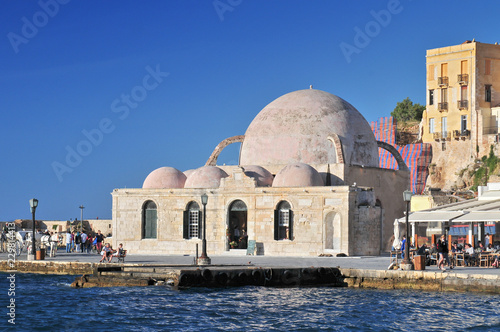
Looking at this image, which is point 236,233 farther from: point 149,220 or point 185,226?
point 149,220

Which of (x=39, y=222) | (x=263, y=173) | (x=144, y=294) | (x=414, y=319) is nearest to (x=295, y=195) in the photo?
(x=263, y=173)

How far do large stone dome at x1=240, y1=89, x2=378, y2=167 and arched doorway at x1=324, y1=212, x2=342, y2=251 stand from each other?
12.9 ft

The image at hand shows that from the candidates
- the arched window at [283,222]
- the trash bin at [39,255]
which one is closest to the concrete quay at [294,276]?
the trash bin at [39,255]

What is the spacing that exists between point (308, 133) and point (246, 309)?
17.9 m

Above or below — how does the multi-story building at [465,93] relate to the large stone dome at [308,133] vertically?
above

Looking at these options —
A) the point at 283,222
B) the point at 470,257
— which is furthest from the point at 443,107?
the point at 470,257

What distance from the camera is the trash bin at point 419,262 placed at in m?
25.2

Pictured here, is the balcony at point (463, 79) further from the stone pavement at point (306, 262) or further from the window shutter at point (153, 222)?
the window shutter at point (153, 222)

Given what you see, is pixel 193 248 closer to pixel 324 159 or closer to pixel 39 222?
pixel 324 159

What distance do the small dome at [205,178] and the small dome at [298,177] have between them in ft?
10.7

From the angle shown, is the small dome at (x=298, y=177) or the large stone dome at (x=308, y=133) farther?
the large stone dome at (x=308, y=133)

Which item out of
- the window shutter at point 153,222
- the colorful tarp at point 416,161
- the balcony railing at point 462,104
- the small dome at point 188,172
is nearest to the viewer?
the window shutter at point 153,222

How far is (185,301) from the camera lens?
22.5 metres

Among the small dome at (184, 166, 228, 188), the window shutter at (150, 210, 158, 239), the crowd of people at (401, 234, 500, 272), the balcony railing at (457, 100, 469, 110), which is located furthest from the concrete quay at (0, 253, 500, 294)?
the balcony railing at (457, 100, 469, 110)
